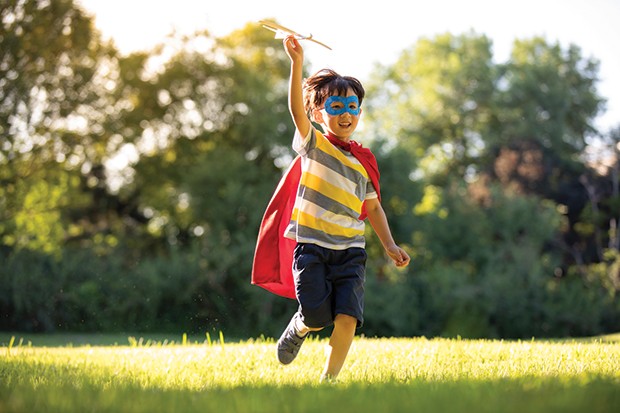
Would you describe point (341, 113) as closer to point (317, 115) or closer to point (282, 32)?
point (317, 115)

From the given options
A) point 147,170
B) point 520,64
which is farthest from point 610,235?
point 147,170

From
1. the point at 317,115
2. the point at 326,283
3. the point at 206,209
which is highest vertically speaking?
the point at 317,115

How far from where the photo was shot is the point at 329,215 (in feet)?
14.0

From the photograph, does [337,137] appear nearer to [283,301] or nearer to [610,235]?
[283,301]

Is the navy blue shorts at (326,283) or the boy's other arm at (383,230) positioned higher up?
the boy's other arm at (383,230)

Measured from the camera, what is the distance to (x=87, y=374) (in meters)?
4.48

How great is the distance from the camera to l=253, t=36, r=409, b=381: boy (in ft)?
13.6

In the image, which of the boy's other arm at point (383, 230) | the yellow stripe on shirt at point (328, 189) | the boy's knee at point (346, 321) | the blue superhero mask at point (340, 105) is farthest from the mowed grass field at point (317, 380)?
the blue superhero mask at point (340, 105)

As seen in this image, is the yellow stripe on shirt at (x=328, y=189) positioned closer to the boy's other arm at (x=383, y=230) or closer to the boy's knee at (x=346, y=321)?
the boy's other arm at (x=383, y=230)

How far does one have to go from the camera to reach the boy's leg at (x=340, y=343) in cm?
414

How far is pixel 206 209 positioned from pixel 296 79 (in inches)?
607

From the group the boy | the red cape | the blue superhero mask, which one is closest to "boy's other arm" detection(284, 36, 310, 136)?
the boy

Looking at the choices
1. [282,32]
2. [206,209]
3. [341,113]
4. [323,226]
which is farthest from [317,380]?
[206,209]

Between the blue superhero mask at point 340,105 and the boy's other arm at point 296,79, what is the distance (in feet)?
1.03
